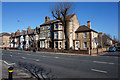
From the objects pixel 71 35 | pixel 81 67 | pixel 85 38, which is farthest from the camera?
pixel 71 35

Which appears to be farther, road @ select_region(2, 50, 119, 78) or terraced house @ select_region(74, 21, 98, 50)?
terraced house @ select_region(74, 21, 98, 50)

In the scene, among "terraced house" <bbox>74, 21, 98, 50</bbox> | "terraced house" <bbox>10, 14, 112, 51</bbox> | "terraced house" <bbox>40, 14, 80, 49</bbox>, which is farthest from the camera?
"terraced house" <bbox>40, 14, 80, 49</bbox>

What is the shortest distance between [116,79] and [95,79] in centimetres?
126

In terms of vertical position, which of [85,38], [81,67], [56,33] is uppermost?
[56,33]

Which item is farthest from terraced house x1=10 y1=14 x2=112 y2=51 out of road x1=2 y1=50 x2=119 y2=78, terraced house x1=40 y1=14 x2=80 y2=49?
road x1=2 y1=50 x2=119 y2=78

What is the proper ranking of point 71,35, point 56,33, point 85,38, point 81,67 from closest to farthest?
point 81,67
point 85,38
point 71,35
point 56,33

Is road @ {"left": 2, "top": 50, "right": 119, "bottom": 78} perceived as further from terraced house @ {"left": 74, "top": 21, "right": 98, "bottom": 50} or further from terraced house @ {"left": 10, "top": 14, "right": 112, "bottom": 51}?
terraced house @ {"left": 74, "top": 21, "right": 98, "bottom": 50}

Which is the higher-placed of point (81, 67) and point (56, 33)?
point (56, 33)

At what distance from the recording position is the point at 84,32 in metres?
36.4

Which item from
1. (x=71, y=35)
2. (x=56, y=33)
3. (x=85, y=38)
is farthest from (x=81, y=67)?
(x=56, y=33)

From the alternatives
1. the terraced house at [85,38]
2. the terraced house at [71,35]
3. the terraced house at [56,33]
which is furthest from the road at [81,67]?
the terraced house at [56,33]

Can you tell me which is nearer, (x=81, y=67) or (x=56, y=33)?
(x=81, y=67)

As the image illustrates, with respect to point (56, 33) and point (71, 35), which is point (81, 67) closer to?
point (71, 35)

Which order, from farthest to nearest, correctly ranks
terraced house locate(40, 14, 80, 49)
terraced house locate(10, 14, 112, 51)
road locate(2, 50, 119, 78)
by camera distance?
terraced house locate(40, 14, 80, 49) < terraced house locate(10, 14, 112, 51) < road locate(2, 50, 119, 78)
